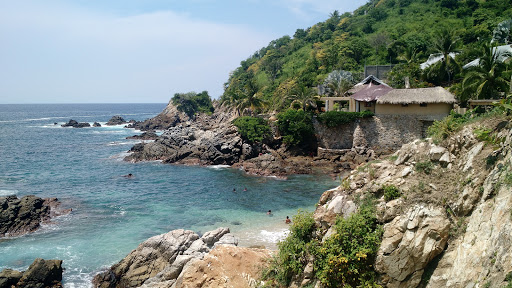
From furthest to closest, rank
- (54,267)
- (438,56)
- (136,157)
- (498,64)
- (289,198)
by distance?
(136,157) → (438,56) → (289,198) → (498,64) → (54,267)

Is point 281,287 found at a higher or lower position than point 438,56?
lower

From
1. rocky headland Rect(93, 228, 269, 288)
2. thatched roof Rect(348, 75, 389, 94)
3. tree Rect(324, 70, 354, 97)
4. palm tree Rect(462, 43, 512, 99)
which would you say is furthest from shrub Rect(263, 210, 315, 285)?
tree Rect(324, 70, 354, 97)

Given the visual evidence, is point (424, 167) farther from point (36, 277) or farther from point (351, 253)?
point (36, 277)

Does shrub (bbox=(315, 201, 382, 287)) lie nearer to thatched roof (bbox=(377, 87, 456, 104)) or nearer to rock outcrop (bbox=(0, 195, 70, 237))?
rock outcrop (bbox=(0, 195, 70, 237))

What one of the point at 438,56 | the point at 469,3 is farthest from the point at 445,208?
the point at 469,3

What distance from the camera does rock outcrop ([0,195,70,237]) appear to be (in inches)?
878

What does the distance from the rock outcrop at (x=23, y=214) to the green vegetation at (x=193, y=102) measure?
61139 mm

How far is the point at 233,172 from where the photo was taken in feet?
121

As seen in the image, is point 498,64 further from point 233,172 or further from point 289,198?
point 233,172

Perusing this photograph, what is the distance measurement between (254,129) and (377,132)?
13276mm

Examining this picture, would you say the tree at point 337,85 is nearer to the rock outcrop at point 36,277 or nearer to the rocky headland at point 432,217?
the rocky headland at point 432,217

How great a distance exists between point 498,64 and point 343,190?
1897 centimetres

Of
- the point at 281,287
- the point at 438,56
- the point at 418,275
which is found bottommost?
the point at 281,287

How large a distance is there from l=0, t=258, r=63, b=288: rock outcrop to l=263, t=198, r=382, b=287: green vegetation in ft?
36.1
